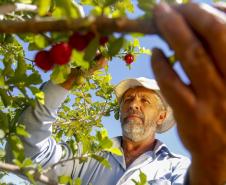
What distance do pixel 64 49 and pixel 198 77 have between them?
646 millimetres

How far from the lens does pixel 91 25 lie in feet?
4.48

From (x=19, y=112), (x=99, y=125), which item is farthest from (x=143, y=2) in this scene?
(x=99, y=125)

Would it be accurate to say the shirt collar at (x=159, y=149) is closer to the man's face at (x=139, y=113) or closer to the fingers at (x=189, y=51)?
the man's face at (x=139, y=113)

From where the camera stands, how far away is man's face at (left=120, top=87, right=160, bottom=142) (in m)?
4.74

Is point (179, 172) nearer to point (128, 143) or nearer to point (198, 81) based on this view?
point (128, 143)

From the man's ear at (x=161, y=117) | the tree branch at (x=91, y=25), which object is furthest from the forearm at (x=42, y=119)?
the tree branch at (x=91, y=25)

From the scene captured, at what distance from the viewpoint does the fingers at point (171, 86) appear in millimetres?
1310

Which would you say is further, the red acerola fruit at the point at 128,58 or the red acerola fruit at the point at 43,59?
the red acerola fruit at the point at 128,58

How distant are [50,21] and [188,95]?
50 centimetres

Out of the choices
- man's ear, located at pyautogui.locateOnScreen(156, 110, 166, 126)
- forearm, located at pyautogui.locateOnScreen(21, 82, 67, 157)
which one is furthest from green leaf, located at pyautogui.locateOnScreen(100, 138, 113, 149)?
man's ear, located at pyautogui.locateOnScreen(156, 110, 166, 126)

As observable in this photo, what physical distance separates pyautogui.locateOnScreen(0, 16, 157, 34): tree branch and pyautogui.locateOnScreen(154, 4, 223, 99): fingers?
0.16 ft

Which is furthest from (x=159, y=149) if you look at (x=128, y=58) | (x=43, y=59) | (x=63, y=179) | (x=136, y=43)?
(x=43, y=59)

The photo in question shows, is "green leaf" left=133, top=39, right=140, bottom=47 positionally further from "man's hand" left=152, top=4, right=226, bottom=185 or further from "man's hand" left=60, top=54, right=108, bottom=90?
"man's hand" left=152, top=4, right=226, bottom=185

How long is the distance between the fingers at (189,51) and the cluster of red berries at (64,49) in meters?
0.35
